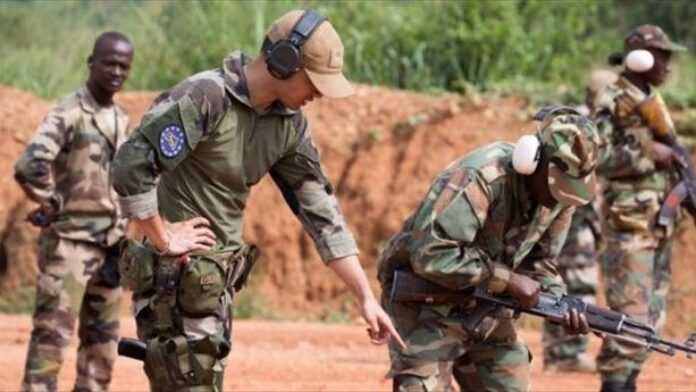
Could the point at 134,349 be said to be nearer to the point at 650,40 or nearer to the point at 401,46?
the point at 650,40

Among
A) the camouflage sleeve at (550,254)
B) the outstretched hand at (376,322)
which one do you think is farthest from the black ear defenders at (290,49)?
the camouflage sleeve at (550,254)

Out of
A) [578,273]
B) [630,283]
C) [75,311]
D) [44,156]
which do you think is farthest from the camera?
[578,273]

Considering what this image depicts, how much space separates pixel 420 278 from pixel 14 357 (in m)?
6.45

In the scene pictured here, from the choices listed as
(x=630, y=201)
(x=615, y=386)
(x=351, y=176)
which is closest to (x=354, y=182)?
(x=351, y=176)

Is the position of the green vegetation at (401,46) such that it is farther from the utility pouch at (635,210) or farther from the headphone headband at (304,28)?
the headphone headband at (304,28)

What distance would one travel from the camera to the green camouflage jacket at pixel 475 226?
769cm

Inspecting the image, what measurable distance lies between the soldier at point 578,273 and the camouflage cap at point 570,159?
5.95m

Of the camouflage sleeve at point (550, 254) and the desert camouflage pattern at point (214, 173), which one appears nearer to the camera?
the desert camouflage pattern at point (214, 173)

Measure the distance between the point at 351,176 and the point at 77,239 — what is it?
334 inches

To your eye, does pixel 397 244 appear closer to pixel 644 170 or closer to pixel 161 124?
pixel 161 124

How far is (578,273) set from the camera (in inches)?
552

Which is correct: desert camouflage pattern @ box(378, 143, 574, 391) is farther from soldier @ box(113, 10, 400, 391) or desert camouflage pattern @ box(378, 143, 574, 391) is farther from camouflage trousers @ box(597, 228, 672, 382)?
camouflage trousers @ box(597, 228, 672, 382)

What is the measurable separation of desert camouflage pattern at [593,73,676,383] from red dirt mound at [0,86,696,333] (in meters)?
6.64

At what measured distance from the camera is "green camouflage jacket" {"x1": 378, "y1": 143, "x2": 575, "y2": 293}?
7.69 meters
